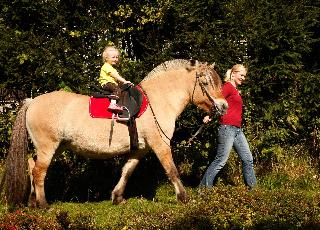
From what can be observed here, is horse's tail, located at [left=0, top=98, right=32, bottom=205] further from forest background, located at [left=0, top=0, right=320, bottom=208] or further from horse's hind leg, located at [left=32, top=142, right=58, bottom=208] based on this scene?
forest background, located at [left=0, top=0, right=320, bottom=208]

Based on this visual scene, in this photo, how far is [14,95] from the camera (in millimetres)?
9375

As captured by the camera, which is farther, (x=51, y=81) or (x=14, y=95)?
(x=14, y=95)

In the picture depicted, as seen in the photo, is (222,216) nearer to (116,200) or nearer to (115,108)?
(115,108)

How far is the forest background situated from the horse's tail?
1463 mm

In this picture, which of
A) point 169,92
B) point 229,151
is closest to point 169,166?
point 229,151

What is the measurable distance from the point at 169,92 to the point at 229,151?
130 centimetres

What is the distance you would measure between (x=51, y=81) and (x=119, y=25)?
1.68 m

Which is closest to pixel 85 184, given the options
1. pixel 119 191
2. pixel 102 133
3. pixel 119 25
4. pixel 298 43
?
pixel 119 191

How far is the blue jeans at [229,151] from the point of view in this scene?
300 inches

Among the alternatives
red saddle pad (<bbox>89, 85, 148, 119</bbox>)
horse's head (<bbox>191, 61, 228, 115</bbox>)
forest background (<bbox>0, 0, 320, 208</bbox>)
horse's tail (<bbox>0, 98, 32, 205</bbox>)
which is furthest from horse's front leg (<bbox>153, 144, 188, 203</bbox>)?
horse's tail (<bbox>0, 98, 32, 205</bbox>)

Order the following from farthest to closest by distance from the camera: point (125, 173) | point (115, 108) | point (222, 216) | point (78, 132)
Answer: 1. point (125, 173)
2. point (78, 132)
3. point (115, 108)
4. point (222, 216)

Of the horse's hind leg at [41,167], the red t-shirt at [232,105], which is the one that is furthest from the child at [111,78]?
the red t-shirt at [232,105]

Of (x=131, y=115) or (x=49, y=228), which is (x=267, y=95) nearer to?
(x=131, y=115)

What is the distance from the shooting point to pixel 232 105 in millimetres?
7660
